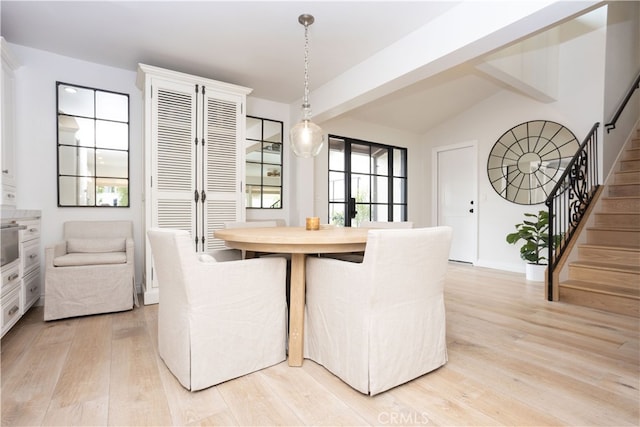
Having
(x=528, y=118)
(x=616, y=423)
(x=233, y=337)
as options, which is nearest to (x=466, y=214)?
(x=528, y=118)

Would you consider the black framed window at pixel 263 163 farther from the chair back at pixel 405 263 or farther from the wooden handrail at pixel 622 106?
the wooden handrail at pixel 622 106

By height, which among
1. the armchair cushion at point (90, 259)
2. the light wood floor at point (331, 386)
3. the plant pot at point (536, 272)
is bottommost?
the light wood floor at point (331, 386)

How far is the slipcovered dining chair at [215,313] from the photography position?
158cm

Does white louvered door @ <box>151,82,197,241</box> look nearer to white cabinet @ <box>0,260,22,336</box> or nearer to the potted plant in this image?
white cabinet @ <box>0,260,22,336</box>

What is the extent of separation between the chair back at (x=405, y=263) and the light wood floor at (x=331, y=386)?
1.53ft

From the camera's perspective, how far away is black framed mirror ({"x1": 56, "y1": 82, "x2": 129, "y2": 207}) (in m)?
3.17

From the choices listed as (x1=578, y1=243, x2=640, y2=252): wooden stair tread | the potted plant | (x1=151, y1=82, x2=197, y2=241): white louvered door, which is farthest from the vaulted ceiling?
the potted plant

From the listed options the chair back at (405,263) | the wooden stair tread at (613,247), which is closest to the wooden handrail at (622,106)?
the wooden stair tread at (613,247)

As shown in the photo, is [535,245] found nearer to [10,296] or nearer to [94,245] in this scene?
[94,245]

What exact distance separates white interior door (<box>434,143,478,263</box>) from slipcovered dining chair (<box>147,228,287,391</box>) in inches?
170

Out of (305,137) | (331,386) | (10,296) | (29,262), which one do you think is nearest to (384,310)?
(331,386)

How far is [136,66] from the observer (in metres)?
3.37

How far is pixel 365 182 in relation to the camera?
540 cm

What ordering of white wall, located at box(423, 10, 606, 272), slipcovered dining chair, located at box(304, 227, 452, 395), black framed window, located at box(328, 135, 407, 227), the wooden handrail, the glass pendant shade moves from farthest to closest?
black framed window, located at box(328, 135, 407, 227) < white wall, located at box(423, 10, 606, 272) < the wooden handrail < the glass pendant shade < slipcovered dining chair, located at box(304, 227, 452, 395)
